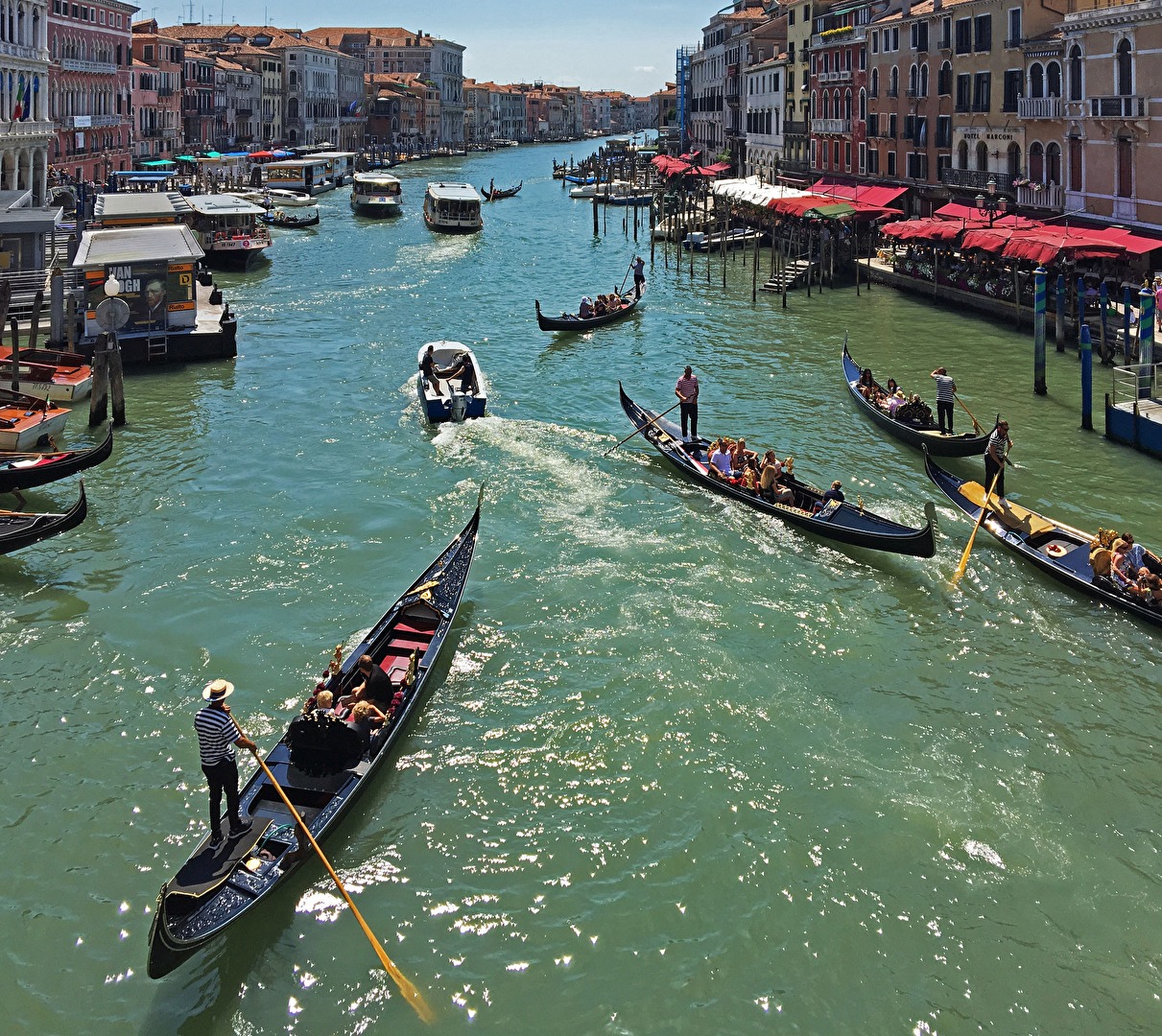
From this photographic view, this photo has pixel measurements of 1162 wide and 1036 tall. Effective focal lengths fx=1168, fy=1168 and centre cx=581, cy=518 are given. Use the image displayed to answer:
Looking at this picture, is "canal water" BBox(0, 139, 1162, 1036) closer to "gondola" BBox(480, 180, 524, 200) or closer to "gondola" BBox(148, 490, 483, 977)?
"gondola" BBox(148, 490, 483, 977)

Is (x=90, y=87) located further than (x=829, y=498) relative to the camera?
Yes

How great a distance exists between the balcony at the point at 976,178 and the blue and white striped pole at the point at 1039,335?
11138mm

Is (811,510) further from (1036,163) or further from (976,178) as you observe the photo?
(976,178)

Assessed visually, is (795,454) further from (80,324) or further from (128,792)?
(80,324)

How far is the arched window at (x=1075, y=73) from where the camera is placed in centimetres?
2673

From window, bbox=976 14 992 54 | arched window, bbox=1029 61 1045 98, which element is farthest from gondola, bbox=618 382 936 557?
window, bbox=976 14 992 54

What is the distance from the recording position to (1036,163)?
29.1 metres

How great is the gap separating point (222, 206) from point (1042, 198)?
985 inches

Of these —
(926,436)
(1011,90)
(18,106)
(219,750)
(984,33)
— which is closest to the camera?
(219,750)

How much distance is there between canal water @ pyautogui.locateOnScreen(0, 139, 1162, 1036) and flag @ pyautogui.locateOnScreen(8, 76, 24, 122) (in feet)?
83.4

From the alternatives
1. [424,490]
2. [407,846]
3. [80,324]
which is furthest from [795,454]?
[80,324]

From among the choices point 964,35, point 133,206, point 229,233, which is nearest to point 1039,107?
point 964,35

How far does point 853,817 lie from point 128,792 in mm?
5376

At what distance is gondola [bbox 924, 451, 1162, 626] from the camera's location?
444 inches
